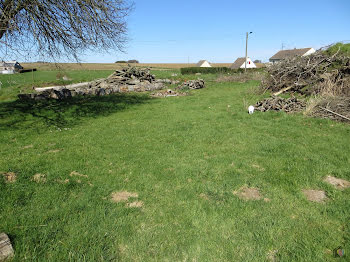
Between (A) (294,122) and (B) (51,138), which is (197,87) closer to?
(A) (294,122)

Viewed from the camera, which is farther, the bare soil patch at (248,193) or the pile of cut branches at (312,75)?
the pile of cut branches at (312,75)

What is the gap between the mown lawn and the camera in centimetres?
285

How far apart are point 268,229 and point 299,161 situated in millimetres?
2665

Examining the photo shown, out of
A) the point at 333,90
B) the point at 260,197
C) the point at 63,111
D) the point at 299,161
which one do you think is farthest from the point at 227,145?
the point at 63,111

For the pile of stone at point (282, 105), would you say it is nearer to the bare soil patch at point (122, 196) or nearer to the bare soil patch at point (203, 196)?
the bare soil patch at point (203, 196)

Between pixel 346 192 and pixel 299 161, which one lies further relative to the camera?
pixel 299 161

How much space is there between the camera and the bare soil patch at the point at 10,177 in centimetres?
431

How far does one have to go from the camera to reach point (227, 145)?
21.0ft

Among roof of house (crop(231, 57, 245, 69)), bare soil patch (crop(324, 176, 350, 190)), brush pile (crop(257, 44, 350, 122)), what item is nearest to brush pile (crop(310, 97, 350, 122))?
brush pile (crop(257, 44, 350, 122))

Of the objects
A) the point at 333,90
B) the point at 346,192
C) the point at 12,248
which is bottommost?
the point at 346,192

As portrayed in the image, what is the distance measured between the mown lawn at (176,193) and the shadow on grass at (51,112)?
868 millimetres

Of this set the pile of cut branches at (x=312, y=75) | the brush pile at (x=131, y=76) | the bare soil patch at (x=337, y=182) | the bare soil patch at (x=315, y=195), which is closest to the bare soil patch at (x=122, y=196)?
the bare soil patch at (x=315, y=195)

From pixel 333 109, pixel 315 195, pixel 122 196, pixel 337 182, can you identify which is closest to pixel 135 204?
pixel 122 196

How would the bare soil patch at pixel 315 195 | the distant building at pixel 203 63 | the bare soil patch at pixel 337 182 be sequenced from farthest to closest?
1. the distant building at pixel 203 63
2. the bare soil patch at pixel 337 182
3. the bare soil patch at pixel 315 195
